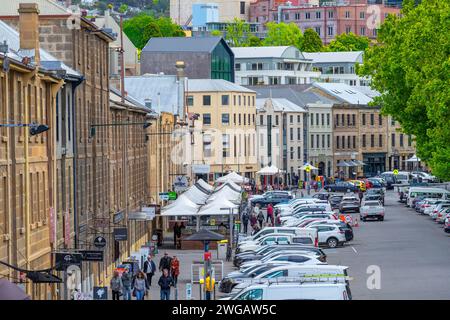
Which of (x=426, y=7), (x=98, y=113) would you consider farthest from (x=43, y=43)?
(x=426, y=7)

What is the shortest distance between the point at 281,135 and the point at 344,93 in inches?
1009

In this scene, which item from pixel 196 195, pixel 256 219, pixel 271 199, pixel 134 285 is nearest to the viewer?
pixel 134 285

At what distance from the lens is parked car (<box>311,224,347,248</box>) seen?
70.2 m

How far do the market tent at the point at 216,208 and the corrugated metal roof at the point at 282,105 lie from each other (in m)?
79.2

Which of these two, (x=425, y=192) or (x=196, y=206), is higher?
(x=196, y=206)

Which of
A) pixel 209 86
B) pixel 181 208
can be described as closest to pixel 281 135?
pixel 209 86

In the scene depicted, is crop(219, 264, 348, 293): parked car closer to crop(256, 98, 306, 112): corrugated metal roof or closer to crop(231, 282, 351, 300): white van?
crop(231, 282, 351, 300): white van

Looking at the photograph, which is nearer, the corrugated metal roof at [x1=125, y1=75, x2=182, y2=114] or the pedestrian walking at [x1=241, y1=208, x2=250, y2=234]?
the pedestrian walking at [x1=241, y1=208, x2=250, y2=234]

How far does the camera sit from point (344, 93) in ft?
579

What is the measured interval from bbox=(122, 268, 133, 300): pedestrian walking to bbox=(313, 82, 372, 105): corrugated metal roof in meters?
127

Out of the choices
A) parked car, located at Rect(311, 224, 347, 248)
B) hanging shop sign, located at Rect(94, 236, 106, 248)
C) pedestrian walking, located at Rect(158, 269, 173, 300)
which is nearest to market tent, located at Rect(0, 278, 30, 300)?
pedestrian walking, located at Rect(158, 269, 173, 300)

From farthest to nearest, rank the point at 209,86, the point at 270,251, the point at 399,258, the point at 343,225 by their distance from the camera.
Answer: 1. the point at 209,86
2. the point at 343,225
3. the point at 399,258
4. the point at 270,251

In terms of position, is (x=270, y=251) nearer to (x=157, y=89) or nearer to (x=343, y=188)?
(x=157, y=89)
